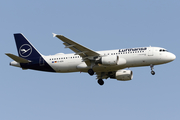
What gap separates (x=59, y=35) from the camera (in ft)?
131

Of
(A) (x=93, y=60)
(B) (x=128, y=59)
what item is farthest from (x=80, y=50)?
(B) (x=128, y=59)

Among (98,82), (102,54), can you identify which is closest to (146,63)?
(102,54)

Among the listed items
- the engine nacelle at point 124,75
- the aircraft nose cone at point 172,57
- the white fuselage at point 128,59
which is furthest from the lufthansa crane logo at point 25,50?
the aircraft nose cone at point 172,57

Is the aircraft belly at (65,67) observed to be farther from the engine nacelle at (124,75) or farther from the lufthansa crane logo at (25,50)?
the engine nacelle at (124,75)

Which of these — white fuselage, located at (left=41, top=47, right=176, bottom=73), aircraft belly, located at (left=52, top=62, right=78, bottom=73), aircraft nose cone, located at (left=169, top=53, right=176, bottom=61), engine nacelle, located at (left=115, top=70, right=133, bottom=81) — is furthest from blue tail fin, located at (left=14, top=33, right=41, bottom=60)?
aircraft nose cone, located at (left=169, top=53, right=176, bottom=61)

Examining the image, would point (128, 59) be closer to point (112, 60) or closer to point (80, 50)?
point (112, 60)

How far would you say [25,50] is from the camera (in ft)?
163

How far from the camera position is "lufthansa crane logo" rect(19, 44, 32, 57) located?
1940 inches

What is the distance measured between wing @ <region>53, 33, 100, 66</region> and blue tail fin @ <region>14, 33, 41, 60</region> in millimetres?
7918

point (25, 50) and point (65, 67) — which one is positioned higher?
point (25, 50)

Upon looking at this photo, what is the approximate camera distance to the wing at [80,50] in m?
41.6

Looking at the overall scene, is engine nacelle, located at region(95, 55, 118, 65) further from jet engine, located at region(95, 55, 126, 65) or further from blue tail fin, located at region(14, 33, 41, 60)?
blue tail fin, located at region(14, 33, 41, 60)

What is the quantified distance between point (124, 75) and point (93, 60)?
237 inches

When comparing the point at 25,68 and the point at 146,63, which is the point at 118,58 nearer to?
the point at 146,63
